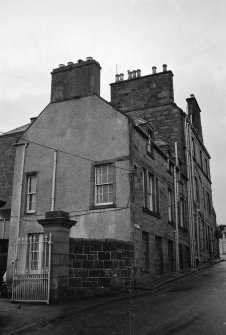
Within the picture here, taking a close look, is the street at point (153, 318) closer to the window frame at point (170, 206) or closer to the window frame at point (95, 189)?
the window frame at point (95, 189)

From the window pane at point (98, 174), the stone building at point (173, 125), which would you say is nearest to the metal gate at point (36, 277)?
the window pane at point (98, 174)

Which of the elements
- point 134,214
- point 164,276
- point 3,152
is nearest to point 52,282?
point 134,214

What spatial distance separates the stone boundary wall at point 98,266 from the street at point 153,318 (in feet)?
6.00

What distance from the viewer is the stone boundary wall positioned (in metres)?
12.3

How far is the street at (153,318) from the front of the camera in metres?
7.40

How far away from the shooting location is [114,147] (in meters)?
16.9

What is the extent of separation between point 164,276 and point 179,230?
532 centimetres

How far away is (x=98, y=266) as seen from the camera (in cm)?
1334

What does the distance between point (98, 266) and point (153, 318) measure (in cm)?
507

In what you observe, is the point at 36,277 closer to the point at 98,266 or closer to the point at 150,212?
→ the point at 98,266

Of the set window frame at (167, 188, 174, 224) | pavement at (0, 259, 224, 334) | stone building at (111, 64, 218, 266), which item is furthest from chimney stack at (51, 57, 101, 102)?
pavement at (0, 259, 224, 334)

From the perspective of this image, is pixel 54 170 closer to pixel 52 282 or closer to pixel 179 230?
pixel 52 282

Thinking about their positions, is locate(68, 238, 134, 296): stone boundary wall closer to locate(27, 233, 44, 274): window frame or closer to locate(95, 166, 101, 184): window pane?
locate(27, 233, 44, 274): window frame

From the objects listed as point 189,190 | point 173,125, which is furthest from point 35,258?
point 173,125
